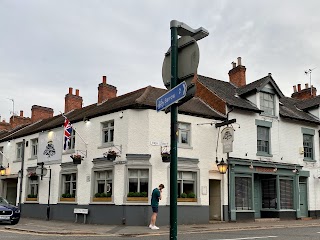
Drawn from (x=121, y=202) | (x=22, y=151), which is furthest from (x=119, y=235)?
(x=22, y=151)

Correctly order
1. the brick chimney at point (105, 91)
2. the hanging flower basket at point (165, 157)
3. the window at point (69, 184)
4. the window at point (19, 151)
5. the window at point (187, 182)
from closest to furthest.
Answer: the hanging flower basket at point (165, 157)
the window at point (187, 182)
the window at point (69, 184)
the brick chimney at point (105, 91)
the window at point (19, 151)

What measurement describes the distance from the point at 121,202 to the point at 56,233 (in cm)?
475

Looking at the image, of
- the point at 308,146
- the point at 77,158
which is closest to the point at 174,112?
the point at 77,158

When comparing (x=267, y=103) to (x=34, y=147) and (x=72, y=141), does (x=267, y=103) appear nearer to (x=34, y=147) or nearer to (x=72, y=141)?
(x=72, y=141)

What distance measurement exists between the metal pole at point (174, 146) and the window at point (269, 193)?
20.8 meters

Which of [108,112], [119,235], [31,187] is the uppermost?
[108,112]

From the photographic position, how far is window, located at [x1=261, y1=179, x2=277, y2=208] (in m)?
24.3

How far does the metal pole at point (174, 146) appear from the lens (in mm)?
4832

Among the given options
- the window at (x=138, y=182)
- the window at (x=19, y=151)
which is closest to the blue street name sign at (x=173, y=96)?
the window at (x=138, y=182)

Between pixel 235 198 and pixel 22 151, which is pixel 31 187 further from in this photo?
pixel 235 198

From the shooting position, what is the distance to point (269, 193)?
24.6m

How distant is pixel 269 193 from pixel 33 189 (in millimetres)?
15123

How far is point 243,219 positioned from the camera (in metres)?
22.5

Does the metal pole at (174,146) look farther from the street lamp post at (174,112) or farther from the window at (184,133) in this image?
the window at (184,133)
